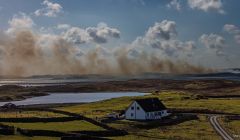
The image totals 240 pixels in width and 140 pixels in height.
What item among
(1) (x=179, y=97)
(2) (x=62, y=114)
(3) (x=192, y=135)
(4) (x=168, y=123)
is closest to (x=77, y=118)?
(2) (x=62, y=114)

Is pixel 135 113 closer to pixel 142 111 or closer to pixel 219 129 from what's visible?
pixel 142 111

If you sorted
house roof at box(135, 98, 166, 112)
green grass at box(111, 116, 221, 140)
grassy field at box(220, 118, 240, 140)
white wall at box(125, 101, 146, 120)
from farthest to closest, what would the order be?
house roof at box(135, 98, 166, 112) → white wall at box(125, 101, 146, 120) → grassy field at box(220, 118, 240, 140) → green grass at box(111, 116, 221, 140)

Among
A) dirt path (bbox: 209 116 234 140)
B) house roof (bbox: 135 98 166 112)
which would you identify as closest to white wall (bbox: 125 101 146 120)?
house roof (bbox: 135 98 166 112)

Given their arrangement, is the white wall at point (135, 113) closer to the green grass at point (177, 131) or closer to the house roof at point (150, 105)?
the house roof at point (150, 105)

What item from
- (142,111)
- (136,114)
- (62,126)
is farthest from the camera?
(136,114)

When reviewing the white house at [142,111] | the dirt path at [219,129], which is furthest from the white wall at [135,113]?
the dirt path at [219,129]

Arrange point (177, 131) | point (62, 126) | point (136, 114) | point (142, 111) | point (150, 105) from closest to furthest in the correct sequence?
point (62, 126) → point (177, 131) → point (142, 111) → point (136, 114) → point (150, 105)

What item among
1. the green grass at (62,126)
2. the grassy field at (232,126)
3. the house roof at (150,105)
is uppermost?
the house roof at (150,105)

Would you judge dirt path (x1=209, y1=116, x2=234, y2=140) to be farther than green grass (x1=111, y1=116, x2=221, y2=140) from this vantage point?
Yes

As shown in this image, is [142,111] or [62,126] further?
[142,111]

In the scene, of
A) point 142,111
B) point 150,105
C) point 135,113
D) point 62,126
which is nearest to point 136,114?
point 135,113

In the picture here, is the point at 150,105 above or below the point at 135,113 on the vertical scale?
above

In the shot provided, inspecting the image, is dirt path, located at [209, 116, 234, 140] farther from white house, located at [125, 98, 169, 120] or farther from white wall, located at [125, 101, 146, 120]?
white wall, located at [125, 101, 146, 120]
